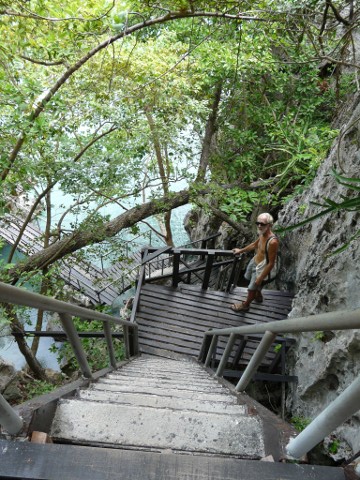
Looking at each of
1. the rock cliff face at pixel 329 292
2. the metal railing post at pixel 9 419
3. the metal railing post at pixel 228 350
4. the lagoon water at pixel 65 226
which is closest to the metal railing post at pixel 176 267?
the lagoon water at pixel 65 226

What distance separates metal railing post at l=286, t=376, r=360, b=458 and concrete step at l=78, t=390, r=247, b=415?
0.86 meters

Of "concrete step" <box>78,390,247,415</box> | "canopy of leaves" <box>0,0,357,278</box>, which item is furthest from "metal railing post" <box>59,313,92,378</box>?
"canopy of leaves" <box>0,0,357,278</box>

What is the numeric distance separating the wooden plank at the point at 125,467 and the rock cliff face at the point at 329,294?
2286mm

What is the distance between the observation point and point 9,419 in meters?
1.39

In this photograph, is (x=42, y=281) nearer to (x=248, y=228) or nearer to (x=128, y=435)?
(x=248, y=228)

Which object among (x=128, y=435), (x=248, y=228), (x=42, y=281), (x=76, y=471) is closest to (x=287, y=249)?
(x=248, y=228)

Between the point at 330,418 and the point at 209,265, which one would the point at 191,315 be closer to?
the point at 209,265

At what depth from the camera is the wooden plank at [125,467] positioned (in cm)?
124

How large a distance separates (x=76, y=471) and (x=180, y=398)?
137cm

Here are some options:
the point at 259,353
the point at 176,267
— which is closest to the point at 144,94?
the point at 176,267

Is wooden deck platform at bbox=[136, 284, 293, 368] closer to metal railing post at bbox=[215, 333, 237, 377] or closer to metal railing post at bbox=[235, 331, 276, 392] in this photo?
metal railing post at bbox=[215, 333, 237, 377]

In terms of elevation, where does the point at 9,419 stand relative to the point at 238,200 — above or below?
below

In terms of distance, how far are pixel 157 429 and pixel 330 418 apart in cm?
92

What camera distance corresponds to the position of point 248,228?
10641mm
